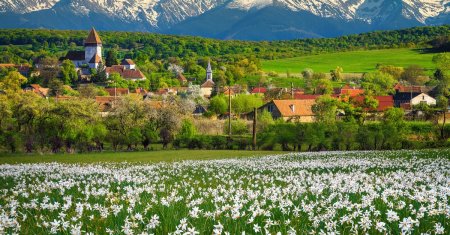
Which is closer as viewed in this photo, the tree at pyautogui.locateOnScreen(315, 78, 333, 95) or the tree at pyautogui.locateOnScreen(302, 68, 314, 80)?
the tree at pyautogui.locateOnScreen(315, 78, 333, 95)

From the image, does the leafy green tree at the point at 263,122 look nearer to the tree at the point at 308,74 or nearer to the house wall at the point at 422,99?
the house wall at the point at 422,99

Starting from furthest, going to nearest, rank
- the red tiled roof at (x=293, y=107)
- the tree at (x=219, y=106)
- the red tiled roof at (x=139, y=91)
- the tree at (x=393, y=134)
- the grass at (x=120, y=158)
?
the red tiled roof at (x=139, y=91), the tree at (x=219, y=106), the red tiled roof at (x=293, y=107), the tree at (x=393, y=134), the grass at (x=120, y=158)

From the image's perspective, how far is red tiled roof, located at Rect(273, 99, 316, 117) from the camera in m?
109

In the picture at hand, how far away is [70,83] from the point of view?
18825 cm

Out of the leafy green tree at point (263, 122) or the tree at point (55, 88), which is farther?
the tree at point (55, 88)

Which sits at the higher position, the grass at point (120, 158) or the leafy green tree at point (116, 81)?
the leafy green tree at point (116, 81)

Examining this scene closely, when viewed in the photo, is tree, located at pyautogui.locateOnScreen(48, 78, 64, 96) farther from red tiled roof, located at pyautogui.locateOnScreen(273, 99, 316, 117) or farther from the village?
red tiled roof, located at pyautogui.locateOnScreen(273, 99, 316, 117)

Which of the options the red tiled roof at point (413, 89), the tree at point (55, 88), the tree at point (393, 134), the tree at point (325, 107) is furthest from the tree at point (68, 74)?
the tree at point (393, 134)

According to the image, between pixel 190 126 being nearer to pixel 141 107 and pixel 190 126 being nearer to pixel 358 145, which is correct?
pixel 141 107

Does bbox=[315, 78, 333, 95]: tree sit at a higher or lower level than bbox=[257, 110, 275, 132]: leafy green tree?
higher

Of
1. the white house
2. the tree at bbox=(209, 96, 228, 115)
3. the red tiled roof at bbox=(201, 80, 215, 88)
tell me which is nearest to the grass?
the tree at bbox=(209, 96, 228, 115)

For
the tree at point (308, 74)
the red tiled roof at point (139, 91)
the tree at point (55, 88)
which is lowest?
the red tiled roof at point (139, 91)

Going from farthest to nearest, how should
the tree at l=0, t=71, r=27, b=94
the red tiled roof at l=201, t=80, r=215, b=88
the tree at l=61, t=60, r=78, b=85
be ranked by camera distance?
1. the tree at l=61, t=60, r=78, b=85
2. the red tiled roof at l=201, t=80, r=215, b=88
3. the tree at l=0, t=71, r=27, b=94

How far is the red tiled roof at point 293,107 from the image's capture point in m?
109
